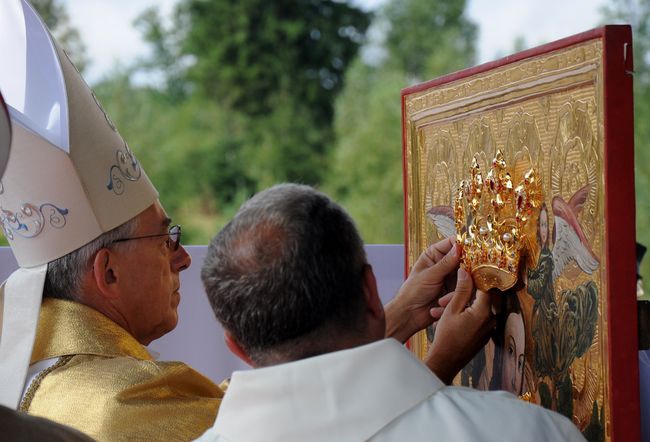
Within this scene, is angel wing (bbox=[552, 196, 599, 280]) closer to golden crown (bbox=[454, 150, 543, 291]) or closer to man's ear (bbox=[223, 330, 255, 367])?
golden crown (bbox=[454, 150, 543, 291])

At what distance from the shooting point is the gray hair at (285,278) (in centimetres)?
138

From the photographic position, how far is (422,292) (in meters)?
2.16

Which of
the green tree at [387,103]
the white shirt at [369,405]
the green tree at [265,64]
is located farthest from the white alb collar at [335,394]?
the green tree at [265,64]

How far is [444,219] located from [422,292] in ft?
0.69

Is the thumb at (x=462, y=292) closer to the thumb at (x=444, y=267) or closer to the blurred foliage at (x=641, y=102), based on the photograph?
the thumb at (x=444, y=267)

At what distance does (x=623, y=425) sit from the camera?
61.5 inches

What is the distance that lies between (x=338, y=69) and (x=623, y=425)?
2039cm

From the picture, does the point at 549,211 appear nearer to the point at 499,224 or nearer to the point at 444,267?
the point at 499,224

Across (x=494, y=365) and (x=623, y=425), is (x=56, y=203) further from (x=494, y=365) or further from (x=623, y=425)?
(x=623, y=425)

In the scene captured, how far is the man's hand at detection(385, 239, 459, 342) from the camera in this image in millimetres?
2135

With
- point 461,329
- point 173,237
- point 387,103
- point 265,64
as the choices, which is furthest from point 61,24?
point 461,329

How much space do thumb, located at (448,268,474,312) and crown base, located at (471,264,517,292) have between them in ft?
0.06

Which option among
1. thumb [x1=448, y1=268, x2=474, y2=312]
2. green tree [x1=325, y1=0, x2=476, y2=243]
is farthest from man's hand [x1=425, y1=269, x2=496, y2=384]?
green tree [x1=325, y1=0, x2=476, y2=243]

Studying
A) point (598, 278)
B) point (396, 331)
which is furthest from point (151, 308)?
point (598, 278)
